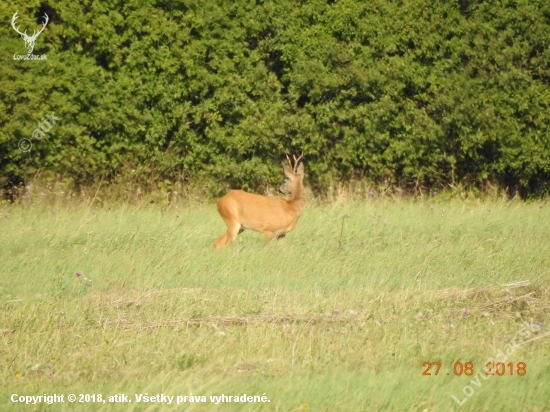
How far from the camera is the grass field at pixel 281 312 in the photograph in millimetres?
5766

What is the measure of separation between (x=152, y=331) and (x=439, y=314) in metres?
2.27

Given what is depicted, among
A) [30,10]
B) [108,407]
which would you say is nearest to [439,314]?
[108,407]

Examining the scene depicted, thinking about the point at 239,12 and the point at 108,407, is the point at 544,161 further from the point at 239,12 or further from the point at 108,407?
the point at 108,407

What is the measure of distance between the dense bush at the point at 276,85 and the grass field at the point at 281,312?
3.13m

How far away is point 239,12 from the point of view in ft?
50.1

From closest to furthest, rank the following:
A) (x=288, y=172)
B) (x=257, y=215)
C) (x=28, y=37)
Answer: (x=257, y=215)
(x=288, y=172)
(x=28, y=37)

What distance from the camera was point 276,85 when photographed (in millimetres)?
15398
